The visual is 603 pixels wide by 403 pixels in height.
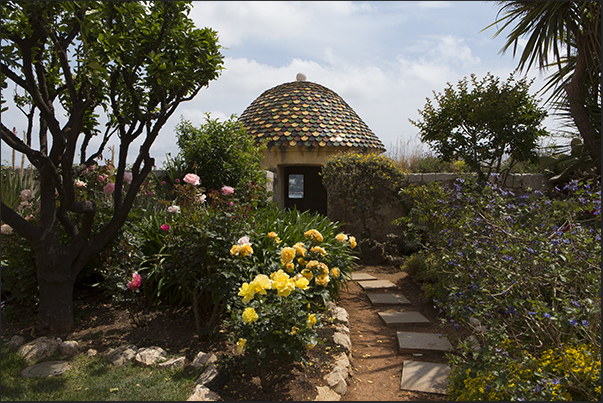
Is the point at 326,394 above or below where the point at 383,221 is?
below


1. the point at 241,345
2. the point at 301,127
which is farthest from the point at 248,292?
the point at 301,127

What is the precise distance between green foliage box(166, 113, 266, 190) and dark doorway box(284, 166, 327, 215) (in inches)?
257

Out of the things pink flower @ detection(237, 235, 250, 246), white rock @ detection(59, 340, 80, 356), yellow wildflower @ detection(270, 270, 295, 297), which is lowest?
white rock @ detection(59, 340, 80, 356)

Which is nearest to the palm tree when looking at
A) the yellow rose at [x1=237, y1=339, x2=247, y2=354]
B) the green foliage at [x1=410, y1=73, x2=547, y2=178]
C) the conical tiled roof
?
the green foliage at [x1=410, y1=73, x2=547, y2=178]

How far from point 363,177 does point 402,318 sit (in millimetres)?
4003

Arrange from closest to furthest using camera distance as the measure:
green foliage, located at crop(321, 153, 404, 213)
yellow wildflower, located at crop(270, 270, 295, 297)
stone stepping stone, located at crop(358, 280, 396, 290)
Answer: yellow wildflower, located at crop(270, 270, 295, 297)
stone stepping stone, located at crop(358, 280, 396, 290)
green foliage, located at crop(321, 153, 404, 213)

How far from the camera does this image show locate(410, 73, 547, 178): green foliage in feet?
23.7

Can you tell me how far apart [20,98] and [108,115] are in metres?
1.14

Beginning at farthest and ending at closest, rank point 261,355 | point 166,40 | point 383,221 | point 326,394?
1. point 383,221
2. point 166,40
3. point 326,394
4. point 261,355

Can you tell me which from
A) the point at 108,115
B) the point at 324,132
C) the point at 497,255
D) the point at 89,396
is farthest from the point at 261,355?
the point at 324,132

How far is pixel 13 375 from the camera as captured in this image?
10.5ft

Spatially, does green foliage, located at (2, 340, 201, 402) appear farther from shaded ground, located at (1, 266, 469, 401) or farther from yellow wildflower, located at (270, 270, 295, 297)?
yellow wildflower, located at (270, 270, 295, 297)

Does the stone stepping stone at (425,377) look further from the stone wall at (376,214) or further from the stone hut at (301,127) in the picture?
the stone hut at (301,127)

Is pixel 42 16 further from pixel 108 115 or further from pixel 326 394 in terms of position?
pixel 326 394
